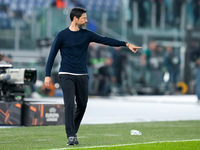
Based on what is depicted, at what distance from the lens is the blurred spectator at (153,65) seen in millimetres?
25172

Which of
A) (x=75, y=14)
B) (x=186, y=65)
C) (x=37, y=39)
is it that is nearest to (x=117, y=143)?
(x=75, y=14)

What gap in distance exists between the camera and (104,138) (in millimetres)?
8492

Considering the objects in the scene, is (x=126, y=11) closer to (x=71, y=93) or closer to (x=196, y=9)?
(x=196, y=9)

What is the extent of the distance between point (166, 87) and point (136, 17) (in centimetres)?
337

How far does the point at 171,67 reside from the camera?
25719mm

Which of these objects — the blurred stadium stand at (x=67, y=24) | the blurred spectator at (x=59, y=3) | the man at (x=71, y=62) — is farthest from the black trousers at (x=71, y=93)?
the blurred spectator at (x=59, y=3)

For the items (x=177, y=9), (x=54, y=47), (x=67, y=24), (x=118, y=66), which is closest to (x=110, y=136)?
(x=54, y=47)

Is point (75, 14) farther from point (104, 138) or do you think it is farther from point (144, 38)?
point (144, 38)

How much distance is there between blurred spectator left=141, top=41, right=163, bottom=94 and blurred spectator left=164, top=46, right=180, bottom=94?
0.32 meters

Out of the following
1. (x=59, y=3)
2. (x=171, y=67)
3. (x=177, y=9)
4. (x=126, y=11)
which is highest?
(x=59, y=3)

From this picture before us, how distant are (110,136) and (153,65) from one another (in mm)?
16697

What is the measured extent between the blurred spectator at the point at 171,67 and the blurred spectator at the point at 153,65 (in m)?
0.32

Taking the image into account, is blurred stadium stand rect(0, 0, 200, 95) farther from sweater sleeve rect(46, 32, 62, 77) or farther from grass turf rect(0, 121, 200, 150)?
sweater sleeve rect(46, 32, 62, 77)

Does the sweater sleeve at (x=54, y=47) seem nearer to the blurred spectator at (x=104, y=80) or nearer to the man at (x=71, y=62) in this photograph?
the man at (x=71, y=62)
